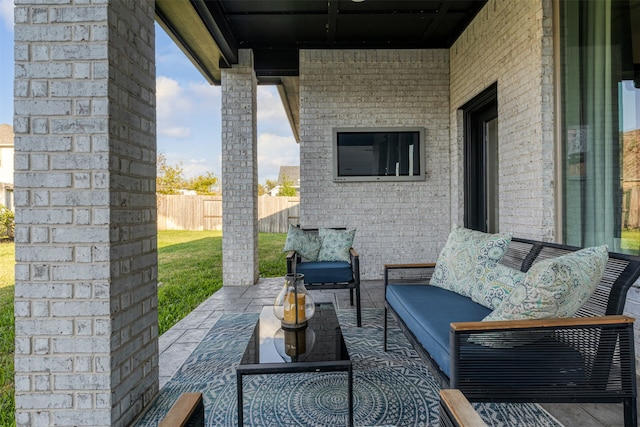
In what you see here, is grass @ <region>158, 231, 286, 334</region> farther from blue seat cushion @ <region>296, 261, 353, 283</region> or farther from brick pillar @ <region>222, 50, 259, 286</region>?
blue seat cushion @ <region>296, 261, 353, 283</region>

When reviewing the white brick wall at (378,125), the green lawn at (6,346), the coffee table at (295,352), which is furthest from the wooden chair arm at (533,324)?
the white brick wall at (378,125)

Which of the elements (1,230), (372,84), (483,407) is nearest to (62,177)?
(483,407)

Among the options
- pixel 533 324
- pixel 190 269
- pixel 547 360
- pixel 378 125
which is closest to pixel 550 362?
pixel 547 360

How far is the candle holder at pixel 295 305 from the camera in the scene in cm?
A: 186

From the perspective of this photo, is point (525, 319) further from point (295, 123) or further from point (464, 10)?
point (295, 123)

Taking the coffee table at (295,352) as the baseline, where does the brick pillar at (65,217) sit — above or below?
above

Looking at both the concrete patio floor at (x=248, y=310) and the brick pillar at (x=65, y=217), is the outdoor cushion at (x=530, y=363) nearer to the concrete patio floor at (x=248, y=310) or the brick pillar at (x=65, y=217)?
the concrete patio floor at (x=248, y=310)

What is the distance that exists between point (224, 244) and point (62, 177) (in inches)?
128

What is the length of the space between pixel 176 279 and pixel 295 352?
4.11m

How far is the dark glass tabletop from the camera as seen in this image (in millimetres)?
1561

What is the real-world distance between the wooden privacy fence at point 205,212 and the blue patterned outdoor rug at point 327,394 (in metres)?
8.96

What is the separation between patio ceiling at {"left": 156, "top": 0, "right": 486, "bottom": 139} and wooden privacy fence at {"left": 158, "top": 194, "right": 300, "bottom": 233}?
20.9ft

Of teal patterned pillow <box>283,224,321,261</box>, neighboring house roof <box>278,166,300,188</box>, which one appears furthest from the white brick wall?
neighboring house roof <box>278,166,300,188</box>

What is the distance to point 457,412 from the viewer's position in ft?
2.84
